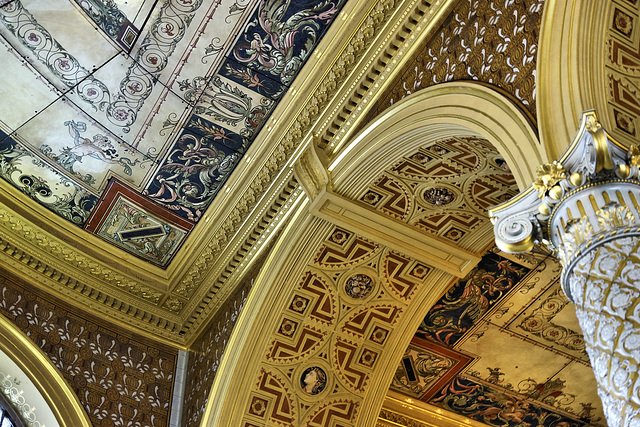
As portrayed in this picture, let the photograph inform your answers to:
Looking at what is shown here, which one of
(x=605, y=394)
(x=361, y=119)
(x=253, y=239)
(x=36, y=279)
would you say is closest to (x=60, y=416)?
(x=36, y=279)

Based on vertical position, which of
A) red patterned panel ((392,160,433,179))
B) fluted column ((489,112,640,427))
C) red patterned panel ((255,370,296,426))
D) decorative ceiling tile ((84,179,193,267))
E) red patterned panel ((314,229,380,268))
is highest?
red patterned panel ((392,160,433,179))

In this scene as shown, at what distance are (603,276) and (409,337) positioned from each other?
14.9ft

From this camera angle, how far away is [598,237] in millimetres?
2982

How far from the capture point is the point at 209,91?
682 cm

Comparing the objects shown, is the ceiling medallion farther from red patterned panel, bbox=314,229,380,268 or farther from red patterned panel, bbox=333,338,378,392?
red patterned panel, bbox=333,338,378,392

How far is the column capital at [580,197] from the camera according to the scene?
3.04 meters

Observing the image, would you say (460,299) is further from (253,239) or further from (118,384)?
(118,384)

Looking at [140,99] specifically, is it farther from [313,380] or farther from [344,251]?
[313,380]

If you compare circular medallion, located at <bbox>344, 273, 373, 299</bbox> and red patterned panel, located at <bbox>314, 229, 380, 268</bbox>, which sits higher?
red patterned panel, located at <bbox>314, 229, 380, 268</bbox>

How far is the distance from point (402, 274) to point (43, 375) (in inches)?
135

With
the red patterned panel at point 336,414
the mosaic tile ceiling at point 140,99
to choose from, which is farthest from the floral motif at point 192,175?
the red patterned panel at point 336,414

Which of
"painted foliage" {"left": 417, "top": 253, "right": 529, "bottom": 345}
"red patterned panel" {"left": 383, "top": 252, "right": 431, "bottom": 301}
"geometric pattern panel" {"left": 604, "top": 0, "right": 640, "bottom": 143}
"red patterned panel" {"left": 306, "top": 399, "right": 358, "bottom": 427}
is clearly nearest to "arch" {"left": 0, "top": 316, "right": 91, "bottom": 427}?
"red patterned panel" {"left": 306, "top": 399, "right": 358, "bottom": 427}

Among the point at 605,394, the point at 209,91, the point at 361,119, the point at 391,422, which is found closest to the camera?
the point at 605,394

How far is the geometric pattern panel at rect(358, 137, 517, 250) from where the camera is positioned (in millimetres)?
5912
